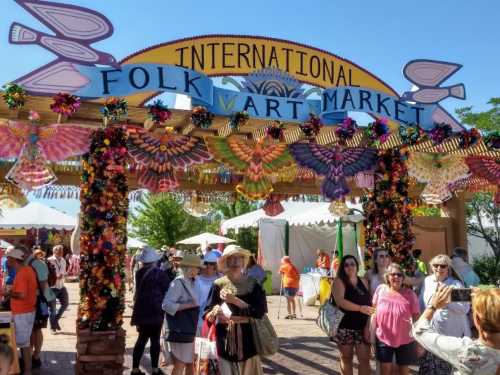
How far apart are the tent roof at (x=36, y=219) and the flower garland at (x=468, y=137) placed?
14.6 m

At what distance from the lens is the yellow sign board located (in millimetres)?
9703

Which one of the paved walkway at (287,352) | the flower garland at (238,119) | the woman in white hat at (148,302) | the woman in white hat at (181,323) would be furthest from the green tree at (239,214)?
the woman in white hat at (181,323)

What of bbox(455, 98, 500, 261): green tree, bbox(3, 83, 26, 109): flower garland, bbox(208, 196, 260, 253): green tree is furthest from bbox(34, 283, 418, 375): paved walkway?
bbox(455, 98, 500, 261): green tree

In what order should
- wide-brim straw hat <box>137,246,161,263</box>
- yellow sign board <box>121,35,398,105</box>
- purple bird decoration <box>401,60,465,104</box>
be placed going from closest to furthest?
1. wide-brim straw hat <box>137,246,161,263</box>
2. purple bird decoration <box>401,60,465,104</box>
3. yellow sign board <box>121,35,398,105</box>

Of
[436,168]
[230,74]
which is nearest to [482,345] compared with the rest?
[436,168]

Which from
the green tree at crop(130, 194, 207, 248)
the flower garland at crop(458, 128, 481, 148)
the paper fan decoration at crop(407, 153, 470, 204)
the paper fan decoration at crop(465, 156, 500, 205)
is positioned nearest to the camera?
the flower garland at crop(458, 128, 481, 148)

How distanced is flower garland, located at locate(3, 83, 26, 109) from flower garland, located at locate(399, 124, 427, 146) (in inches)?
211

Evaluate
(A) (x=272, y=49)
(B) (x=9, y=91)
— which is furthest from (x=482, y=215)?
→ (B) (x=9, y=91)

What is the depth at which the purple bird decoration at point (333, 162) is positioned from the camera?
7828mm

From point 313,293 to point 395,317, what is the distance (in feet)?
33.7

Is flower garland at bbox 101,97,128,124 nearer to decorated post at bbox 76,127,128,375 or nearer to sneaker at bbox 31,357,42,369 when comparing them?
decorated post at bbox 76,127,128,375

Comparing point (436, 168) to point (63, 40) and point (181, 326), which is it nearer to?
point (181, 326)

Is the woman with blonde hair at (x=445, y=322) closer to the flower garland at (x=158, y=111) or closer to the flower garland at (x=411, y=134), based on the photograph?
the flower garland at (x=411, y=134)

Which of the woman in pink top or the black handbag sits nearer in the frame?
the woman in pink top
